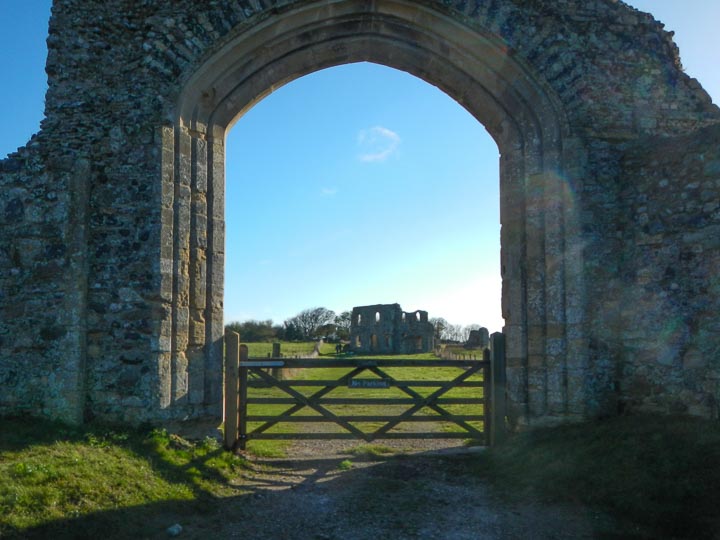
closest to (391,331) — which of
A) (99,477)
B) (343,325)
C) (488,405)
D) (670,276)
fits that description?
(343,325)

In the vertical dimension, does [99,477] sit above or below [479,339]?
above

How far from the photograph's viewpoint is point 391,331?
109 ft

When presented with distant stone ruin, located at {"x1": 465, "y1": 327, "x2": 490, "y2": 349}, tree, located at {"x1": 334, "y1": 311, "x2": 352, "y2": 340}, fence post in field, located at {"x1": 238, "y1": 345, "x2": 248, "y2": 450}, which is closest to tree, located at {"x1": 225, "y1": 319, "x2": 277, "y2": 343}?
tree, located at {"x1": 334, "y1": 311, "x2": 352, "y2": 340}

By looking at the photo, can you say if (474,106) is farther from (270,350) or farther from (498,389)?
(270,350)

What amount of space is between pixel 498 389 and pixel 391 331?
26174 millimetres

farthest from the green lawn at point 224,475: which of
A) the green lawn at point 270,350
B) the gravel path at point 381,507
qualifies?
the green lawn at point 270,350

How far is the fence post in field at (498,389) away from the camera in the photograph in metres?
7.17

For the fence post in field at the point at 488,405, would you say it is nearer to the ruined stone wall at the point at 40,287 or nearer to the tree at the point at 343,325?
the ruined stone wall at the point at 40,287

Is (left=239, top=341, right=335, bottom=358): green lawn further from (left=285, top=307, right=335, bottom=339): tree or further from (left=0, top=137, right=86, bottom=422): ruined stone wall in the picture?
(left=285, top=307, right=335, bottom=339): tree

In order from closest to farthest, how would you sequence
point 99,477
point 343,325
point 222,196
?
point 99,477
point 222,196
point 343,325

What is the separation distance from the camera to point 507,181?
7.35 metres

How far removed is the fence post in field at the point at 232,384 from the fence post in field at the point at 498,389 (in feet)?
11.1

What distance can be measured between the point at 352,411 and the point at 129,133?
6564 mm

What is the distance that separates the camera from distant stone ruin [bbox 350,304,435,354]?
107ft
